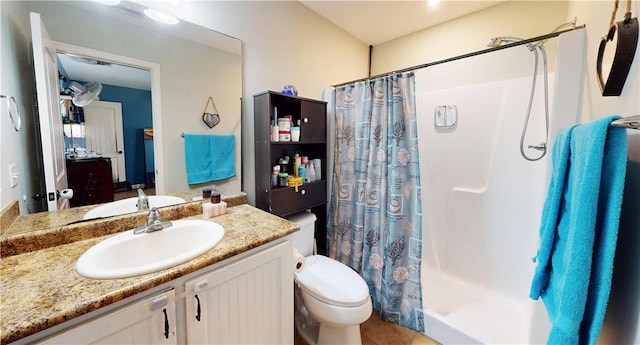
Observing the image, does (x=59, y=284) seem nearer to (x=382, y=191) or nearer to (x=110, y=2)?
(x=110, y=2)

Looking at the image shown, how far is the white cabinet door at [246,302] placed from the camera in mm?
823

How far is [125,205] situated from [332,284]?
1159 mm

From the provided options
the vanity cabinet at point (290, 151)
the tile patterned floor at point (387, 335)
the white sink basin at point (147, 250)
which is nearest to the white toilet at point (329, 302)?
the tile patterned floor at point (387, 335)

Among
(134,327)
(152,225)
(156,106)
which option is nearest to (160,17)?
(156,106)

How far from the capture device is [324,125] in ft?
A: 6.23

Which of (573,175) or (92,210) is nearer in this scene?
(573,175)

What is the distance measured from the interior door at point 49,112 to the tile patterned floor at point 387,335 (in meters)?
1.51

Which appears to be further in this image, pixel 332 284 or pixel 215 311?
pixel 332 284

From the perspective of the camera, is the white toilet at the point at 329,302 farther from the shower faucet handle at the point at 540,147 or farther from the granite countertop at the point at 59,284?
the shower faucet handle at the point at 540,147

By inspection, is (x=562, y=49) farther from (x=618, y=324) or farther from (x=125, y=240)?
(x=125, y=240)

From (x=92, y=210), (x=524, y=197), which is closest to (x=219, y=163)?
(x=92, y=210)

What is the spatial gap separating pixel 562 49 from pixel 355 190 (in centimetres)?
133

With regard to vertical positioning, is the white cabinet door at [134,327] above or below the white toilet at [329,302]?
above

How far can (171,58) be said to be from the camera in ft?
4.19
